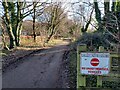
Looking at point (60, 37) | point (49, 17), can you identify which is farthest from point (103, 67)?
point (60, 37)

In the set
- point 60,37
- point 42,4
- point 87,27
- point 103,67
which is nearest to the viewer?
point 103,67

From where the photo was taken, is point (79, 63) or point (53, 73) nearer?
point (79, 63)

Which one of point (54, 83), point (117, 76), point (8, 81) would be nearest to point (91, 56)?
point (117, 76)

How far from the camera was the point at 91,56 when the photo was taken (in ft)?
15.9

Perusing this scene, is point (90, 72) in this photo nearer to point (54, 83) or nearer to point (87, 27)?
point (54, 83)

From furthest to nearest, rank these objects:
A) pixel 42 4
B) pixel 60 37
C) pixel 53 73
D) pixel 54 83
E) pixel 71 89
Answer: pixel 60 37
pixel 42 4
pixel 53 73
pixel 54 83
pixel 71 89

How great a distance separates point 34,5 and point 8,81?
18.8m

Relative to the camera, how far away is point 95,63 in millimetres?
4848

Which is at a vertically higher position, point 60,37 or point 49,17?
point 49,17

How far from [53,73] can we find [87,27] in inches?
636

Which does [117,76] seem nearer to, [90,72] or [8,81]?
[90,72]

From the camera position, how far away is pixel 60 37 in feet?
160

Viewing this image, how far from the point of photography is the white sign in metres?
4.82

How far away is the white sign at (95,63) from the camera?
4.82m
